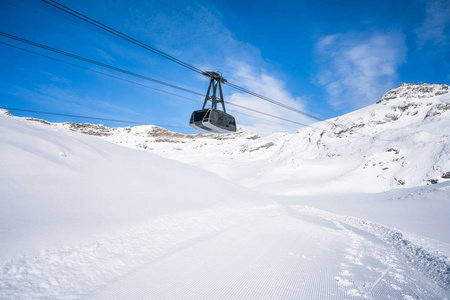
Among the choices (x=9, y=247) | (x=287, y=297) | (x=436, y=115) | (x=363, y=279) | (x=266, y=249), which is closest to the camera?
(x=287, y=297)

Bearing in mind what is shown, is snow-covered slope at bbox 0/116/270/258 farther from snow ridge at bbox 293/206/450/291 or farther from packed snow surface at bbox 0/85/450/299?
snow ridge at bbox 293/206/450/291

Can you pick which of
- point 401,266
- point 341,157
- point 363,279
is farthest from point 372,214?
point 341,157

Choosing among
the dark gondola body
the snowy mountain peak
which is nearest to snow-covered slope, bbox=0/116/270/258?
Result: the dark gondola body

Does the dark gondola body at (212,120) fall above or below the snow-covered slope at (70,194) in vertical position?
above

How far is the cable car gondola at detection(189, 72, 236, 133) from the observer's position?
12289 mm

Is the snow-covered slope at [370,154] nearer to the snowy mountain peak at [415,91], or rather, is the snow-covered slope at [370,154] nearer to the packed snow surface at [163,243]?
the snowy mountain peak at [415,91]

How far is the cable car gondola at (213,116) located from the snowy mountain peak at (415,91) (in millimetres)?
64160

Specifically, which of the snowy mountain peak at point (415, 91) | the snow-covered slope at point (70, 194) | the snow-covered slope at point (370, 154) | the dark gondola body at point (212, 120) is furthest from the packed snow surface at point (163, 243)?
the snowy mountain peak at point (415, 91)

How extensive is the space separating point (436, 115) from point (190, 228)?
49.5 metres

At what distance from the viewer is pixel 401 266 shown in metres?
5.78

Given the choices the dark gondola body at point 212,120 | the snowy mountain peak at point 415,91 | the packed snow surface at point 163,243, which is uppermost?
the snowy mountain peak at point 415,91

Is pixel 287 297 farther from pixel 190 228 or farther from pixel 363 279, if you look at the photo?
pixel 190 228

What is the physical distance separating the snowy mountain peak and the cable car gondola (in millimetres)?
64160

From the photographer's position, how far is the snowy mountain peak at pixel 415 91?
171 ft
